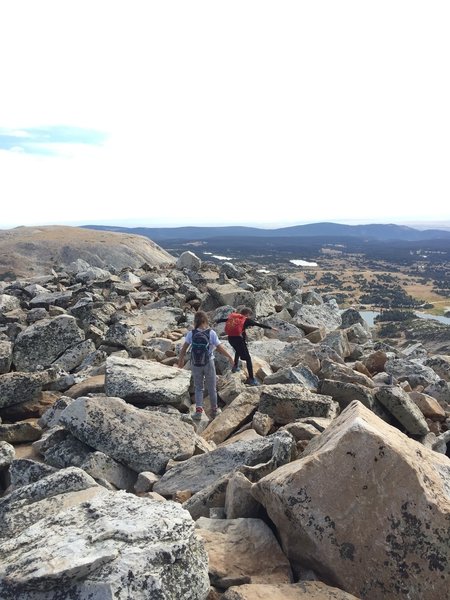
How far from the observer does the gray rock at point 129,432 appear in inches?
308

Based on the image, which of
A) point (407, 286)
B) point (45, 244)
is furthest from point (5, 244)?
point (407, 286)

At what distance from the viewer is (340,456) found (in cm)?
513

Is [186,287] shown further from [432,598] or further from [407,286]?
[407,286]

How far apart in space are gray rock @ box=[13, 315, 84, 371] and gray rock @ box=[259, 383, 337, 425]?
7731mm

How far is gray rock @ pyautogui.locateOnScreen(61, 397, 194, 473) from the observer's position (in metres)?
7.83

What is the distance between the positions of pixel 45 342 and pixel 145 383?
236 inches

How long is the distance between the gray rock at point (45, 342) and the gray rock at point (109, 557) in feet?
34.4

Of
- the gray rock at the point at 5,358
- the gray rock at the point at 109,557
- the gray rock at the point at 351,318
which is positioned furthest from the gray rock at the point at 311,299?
the gray rock at the point at 109,557

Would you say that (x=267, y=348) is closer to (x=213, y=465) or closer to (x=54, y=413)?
(x=54, y=413)

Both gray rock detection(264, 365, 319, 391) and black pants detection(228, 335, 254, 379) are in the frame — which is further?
black pants detection(228, 335, 254, 379)

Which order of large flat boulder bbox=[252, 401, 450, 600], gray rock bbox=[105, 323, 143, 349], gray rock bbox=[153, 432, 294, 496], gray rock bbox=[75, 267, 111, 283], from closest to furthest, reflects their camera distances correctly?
large flat boulder bbox=[252, 401, 450, 600]
gray rock bbox=[153, 432, 294, 496]
gray rock bbox=[105, 323, 143, 349]
gray rock bbox=[75, 267, 111, 283]

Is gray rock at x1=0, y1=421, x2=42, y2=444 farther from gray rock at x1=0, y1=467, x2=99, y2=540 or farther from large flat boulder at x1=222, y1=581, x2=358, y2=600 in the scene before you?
large flat boulder at x1=222, y1=581, x2=358, y2=600

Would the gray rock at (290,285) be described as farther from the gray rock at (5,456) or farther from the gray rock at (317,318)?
the gray rock at (5,456)

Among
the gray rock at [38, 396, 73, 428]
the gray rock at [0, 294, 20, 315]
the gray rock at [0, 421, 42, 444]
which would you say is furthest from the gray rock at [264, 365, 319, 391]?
the gray rock at [0, 294, 20, 315]
